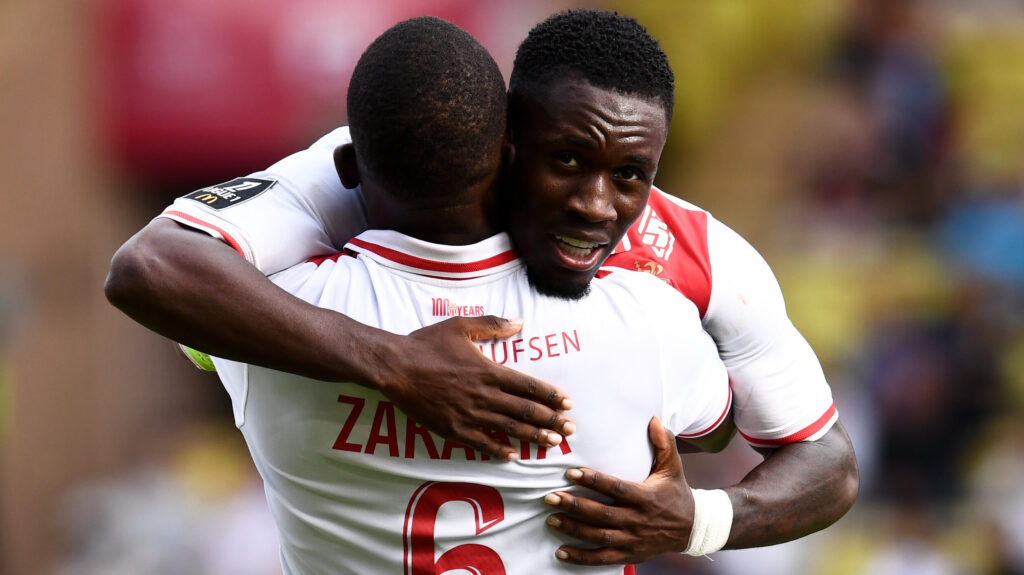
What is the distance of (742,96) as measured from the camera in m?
8.77

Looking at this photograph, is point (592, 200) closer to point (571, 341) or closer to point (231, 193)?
point (571, 341)

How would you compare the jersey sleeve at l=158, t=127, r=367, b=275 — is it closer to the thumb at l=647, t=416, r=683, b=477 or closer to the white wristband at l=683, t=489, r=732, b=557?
the thumb at l=647, t=416, r=683, b=477

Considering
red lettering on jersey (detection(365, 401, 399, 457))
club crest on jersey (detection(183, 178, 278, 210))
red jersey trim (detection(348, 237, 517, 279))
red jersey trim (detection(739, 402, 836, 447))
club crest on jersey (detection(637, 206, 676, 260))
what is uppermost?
club crest on jersey (detection(183, 178, 278, 210))

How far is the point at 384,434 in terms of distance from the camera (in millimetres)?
2436

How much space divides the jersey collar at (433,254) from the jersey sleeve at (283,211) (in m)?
0.12

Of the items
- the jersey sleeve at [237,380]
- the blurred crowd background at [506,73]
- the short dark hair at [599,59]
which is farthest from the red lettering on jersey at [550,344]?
the blurred crowd background at [506,73]

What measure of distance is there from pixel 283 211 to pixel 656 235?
0.78 metres

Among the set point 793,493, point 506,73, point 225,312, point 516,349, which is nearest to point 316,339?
point 225,312

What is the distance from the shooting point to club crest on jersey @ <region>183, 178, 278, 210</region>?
2.45 metres

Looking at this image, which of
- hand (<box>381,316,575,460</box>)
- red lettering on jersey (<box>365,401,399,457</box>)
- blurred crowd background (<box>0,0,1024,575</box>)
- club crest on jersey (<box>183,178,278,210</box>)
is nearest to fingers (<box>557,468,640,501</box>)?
hand (<box>381,316,575,460</box>)

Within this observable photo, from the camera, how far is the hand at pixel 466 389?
2330mm

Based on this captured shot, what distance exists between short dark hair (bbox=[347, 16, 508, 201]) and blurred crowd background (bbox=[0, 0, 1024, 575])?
485cm

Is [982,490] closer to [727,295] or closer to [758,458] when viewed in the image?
[758,458]

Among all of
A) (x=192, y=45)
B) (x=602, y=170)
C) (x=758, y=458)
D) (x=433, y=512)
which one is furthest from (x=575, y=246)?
(x=192, y=45)
